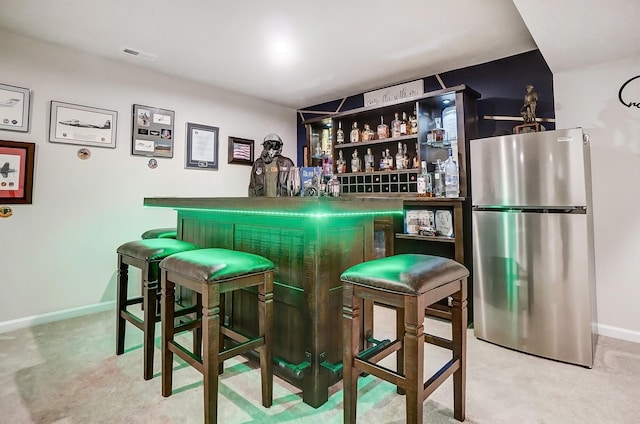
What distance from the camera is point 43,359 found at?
2.18 metres

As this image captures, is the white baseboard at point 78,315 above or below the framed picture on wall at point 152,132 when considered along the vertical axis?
below

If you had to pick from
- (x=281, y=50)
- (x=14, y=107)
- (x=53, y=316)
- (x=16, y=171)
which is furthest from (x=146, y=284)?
(x=281, y=50)

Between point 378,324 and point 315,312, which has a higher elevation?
point 315,312

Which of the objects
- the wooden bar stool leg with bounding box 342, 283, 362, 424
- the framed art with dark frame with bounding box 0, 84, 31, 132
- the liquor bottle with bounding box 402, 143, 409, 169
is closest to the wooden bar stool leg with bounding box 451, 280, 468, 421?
the wooden bar stool leg with bounding box 342, 283, 362, 424

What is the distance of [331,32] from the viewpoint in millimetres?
2678

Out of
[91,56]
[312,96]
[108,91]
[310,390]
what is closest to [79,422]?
[310,390]

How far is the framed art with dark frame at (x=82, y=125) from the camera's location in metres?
2.92

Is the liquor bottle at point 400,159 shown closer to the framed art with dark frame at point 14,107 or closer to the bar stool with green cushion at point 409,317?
the bar stool with green cushion at point 409,317

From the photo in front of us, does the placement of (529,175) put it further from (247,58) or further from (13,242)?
(13,242)

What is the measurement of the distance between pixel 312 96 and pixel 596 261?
141 inches

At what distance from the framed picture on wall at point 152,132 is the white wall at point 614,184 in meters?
3.99

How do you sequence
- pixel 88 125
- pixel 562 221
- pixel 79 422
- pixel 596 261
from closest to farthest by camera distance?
pixel 79 422
pixel 562 221
pixel 596 261
pixel 88 125

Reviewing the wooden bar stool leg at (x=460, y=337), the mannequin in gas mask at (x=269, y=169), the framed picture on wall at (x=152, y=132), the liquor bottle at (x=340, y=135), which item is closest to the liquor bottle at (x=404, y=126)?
the liquor bottle at (x=340, y=135)

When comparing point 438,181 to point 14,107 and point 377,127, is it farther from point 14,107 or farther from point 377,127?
point 14,107
